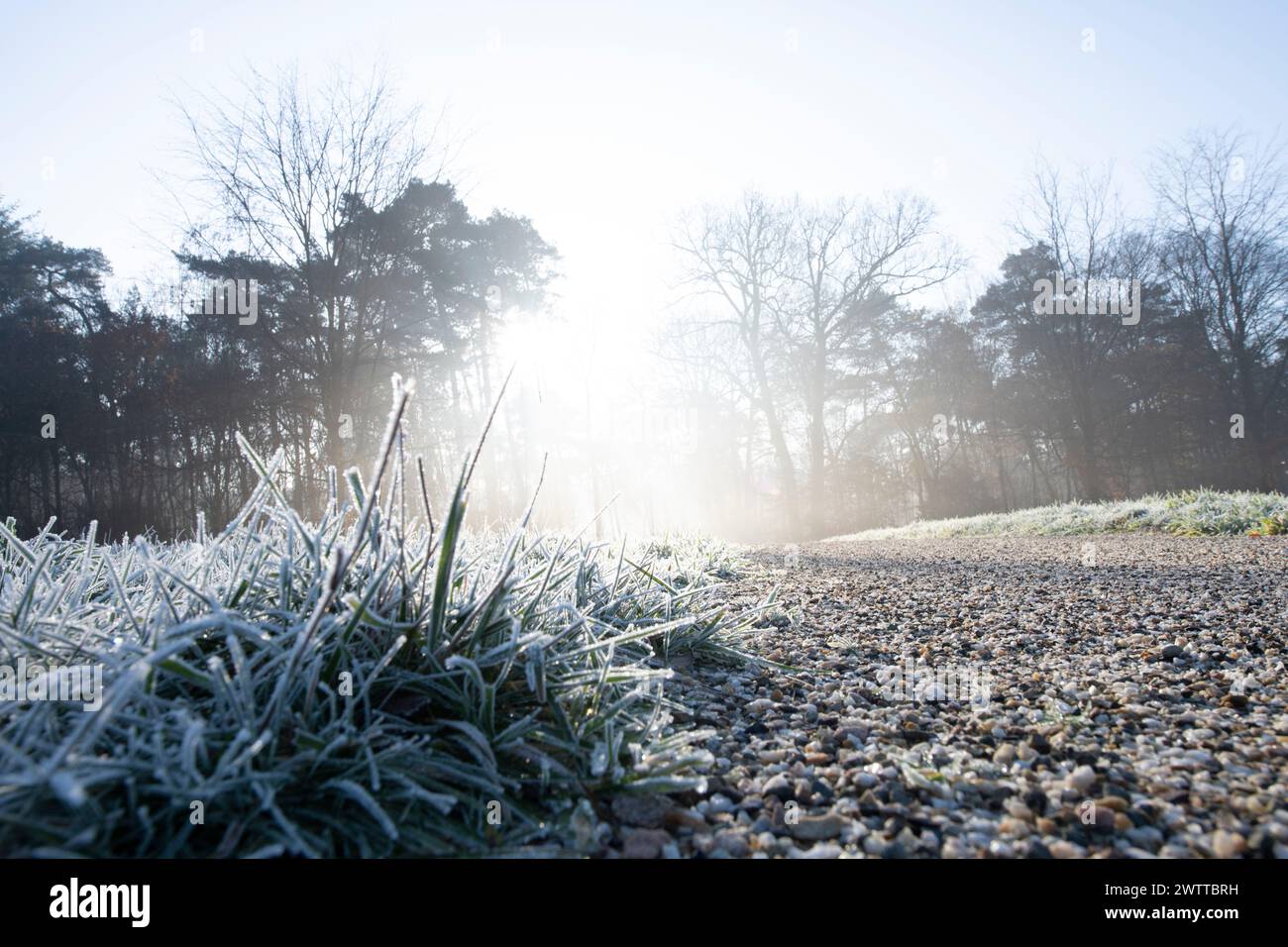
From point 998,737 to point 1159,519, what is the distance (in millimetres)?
8751

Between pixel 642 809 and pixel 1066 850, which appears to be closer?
pixel 1066 850

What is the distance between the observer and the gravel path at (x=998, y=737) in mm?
951

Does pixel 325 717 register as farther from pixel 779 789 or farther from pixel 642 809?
pixel 779 789

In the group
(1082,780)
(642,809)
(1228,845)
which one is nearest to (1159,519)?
(1082,780)

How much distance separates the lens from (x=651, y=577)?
223 centimetres

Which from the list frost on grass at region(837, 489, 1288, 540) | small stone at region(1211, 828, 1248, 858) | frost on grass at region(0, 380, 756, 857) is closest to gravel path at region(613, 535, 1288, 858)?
small stone at region(1211, 828, 1248, 858)

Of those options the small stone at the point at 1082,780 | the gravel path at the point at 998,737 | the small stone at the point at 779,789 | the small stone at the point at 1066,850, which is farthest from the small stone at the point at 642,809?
the small stone at the point at 1082,780

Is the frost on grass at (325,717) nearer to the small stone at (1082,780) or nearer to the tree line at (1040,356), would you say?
the small stone at (1082,780)

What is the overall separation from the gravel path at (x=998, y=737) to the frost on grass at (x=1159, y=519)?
5404 millimetres

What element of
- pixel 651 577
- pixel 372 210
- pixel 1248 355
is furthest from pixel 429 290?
pixel 1248 355

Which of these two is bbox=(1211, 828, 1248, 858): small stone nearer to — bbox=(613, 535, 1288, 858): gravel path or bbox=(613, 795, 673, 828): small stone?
bbox=(613, 535, 1288, 858): gravel path

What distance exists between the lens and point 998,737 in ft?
4.35

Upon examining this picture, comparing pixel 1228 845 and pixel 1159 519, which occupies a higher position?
pixel 1159 519
